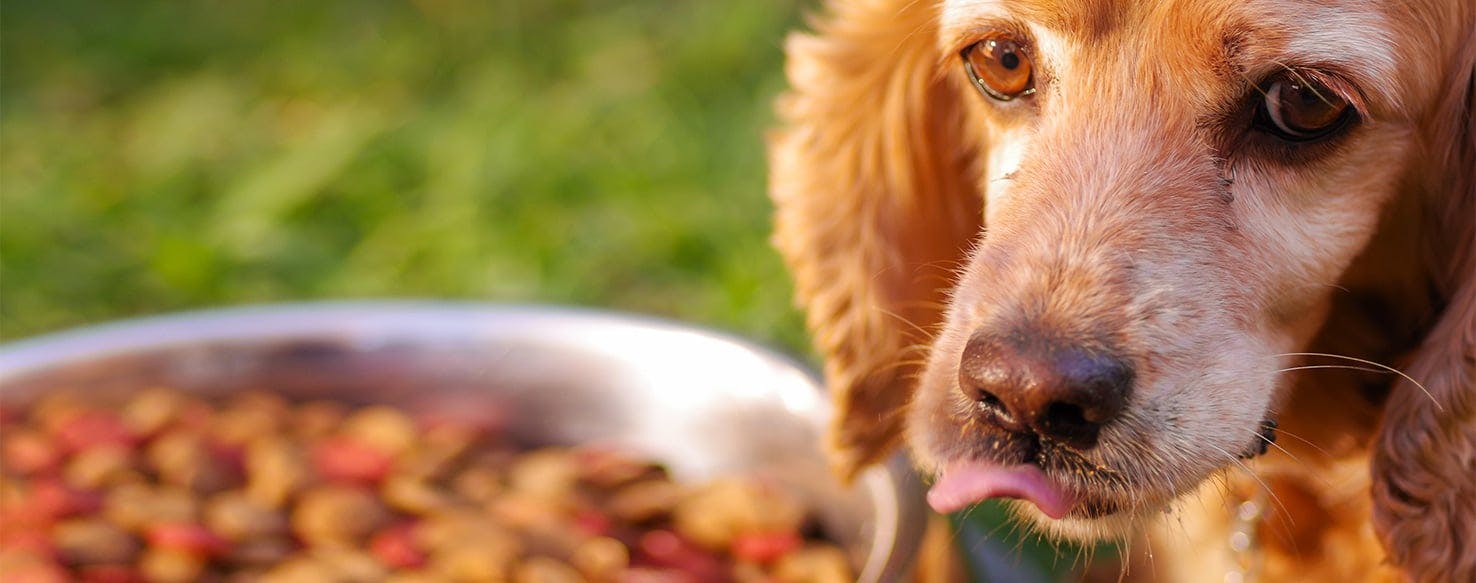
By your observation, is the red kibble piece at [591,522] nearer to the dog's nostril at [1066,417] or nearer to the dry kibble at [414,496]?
the dry kibble at [414,496]

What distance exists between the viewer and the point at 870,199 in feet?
7.32

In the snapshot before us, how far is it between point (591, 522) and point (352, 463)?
0.53 meters

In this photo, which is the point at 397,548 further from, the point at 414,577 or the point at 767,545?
the point at 767,545

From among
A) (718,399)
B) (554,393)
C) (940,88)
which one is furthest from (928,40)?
(554,393)

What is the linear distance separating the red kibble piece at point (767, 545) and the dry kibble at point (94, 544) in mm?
1114

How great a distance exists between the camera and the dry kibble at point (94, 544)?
2.47m

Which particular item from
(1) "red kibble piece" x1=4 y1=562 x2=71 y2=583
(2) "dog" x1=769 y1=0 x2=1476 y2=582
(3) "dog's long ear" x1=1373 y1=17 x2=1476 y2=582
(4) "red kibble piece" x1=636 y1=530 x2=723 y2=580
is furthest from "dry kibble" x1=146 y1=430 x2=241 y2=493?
(3) "dog's long ear" x1=1373 y1=17 x2=1476 y2=582

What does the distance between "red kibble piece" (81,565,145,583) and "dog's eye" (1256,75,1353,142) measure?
1.99 metres

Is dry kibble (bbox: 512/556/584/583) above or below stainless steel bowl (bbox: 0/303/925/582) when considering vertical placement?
below

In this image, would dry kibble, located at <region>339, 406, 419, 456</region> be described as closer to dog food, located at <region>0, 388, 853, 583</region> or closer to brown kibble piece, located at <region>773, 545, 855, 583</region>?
dog food, located at <region>0, 388, 853, 583</region>

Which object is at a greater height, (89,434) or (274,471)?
(89,434)

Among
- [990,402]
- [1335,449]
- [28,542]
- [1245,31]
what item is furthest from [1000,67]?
[28,542]

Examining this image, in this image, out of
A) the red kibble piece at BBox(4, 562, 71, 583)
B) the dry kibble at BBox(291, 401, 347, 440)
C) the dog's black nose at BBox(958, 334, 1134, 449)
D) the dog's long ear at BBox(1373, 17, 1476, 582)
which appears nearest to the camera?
the dog's black nose at BBox(958, 334, 1134, 449)

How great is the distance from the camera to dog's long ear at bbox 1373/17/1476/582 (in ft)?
5.79
